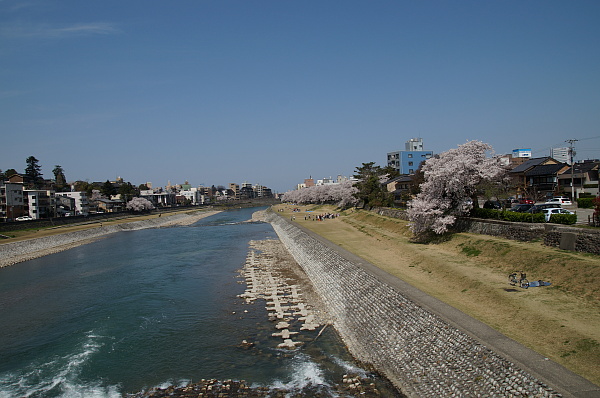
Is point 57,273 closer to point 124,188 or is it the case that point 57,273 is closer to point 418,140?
point 124,188

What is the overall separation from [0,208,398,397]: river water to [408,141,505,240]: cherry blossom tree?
14453 mm

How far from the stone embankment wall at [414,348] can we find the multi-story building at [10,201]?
69947 mm

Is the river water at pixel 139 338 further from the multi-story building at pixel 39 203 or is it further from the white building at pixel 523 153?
the white building at pixel 523 153

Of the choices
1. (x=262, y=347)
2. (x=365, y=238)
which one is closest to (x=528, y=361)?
(x=262, y=347)

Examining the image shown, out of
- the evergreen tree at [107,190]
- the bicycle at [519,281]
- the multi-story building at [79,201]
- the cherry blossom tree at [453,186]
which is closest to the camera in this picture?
the bicycle at [519,281]

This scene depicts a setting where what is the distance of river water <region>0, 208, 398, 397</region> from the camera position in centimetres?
1337

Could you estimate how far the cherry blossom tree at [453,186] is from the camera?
1096 inches

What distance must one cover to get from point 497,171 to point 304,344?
19.2m

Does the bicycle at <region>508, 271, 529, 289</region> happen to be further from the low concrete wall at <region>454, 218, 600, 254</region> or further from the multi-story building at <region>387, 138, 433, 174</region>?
the multi-story building at <region>387, 138, 433, 174</region>

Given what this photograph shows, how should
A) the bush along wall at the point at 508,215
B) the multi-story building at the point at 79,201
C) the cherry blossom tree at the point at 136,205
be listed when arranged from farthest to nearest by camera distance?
the cherry blossom tree at the point at 136,205
the multi-story building at the point at 79,201
the bush along wall at the point at 508,215

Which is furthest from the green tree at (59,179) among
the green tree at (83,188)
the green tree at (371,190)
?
the green tree at (371,190)

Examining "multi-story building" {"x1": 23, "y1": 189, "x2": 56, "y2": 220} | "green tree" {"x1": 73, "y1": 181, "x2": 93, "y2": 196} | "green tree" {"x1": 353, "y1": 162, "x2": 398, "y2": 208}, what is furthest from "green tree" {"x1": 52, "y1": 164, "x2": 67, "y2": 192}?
"green tree" {"x1": 353, "y1": 162, "x2": 398, "y2": 208}

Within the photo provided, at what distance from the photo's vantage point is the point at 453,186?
92.4 feet

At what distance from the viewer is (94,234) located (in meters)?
66.5
